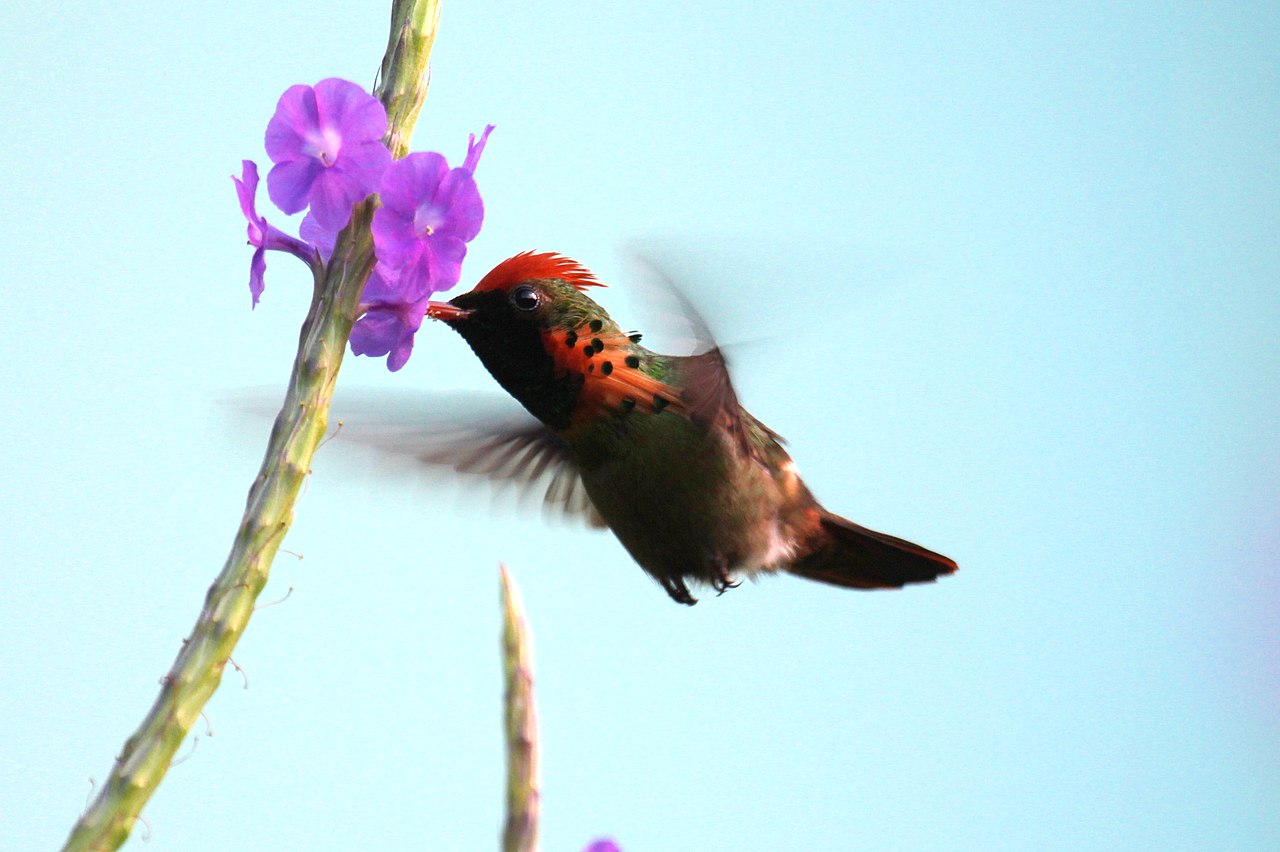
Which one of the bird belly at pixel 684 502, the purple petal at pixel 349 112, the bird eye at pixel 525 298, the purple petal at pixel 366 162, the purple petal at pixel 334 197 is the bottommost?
the bird belly at pixel 684 502

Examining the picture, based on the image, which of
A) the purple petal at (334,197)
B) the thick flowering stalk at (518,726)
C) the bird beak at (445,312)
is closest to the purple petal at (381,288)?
the purple petal at (334,197)

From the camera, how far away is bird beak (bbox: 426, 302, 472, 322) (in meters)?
2.61

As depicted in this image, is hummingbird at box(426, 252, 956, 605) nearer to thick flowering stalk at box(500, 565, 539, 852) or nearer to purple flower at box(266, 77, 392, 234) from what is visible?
purple flower at box(266, 77, 392, 234)

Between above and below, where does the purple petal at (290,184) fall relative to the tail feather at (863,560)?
above

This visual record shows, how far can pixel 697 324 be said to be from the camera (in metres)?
2.77

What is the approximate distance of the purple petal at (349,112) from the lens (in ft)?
6.48

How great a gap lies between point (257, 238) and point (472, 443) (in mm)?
1390

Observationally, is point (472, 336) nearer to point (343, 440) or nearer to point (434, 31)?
point (343, 440)

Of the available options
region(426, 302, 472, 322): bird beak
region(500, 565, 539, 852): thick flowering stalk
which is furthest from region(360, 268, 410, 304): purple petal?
region(500, 565, 539, 852): thick flowering stalk

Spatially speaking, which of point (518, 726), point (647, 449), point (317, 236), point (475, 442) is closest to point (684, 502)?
point (647, 449)

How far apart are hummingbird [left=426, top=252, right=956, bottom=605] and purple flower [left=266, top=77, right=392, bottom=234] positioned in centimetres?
61

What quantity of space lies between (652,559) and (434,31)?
161 cm

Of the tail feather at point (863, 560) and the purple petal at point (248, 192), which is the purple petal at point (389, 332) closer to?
the purple petal at point (248, 192)

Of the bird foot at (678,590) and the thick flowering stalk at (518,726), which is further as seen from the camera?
the bird foot at (678,590)
